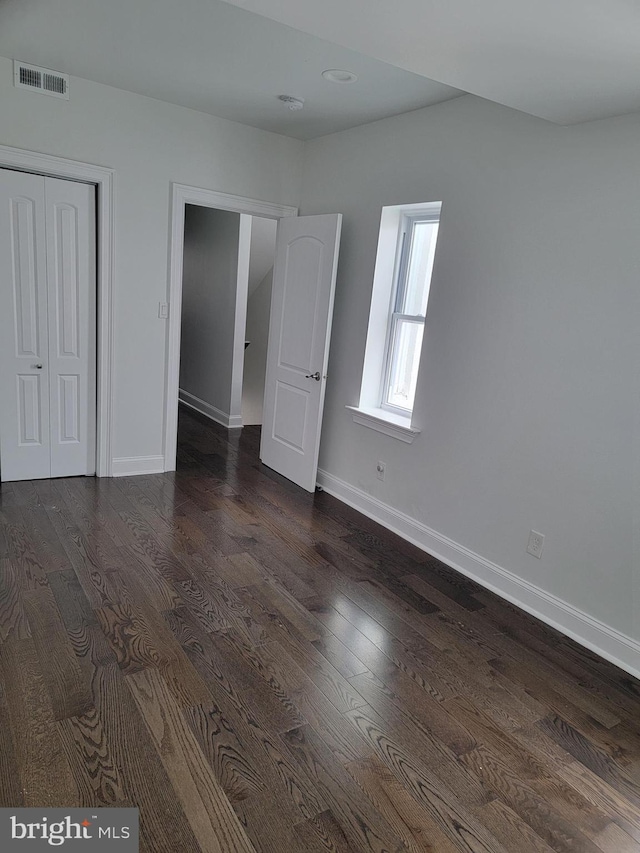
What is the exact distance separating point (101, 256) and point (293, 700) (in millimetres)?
3129

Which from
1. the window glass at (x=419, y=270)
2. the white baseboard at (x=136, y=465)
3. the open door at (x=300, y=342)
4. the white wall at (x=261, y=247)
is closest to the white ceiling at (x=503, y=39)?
the window glass at (x=419, y=270)

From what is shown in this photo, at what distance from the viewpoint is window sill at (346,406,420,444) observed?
3576mm

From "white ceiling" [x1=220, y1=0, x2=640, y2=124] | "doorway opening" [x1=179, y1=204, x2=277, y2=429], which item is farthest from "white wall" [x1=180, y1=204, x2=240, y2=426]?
"white ceiling" [x1=220, y1=0, x2=640, y2=124]

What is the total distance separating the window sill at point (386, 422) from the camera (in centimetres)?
358

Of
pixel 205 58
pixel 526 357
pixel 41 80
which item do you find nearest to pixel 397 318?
pixel 526 357

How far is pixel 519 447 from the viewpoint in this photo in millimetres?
2938

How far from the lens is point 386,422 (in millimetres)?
3697

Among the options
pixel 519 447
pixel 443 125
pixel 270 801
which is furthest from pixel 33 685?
pixel 443 125

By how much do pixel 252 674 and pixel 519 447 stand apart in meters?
1.73

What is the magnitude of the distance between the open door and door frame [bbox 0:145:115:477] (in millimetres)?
1284

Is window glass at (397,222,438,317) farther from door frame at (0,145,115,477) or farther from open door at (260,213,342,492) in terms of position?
door frame at (0,145,115,477)

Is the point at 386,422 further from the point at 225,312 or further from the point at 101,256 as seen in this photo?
the point at 225,312

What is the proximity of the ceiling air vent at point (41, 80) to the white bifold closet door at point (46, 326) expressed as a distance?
498 mm

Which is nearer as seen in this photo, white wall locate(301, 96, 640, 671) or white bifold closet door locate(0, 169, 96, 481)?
white wall locate(301, 96, 640, 671)
